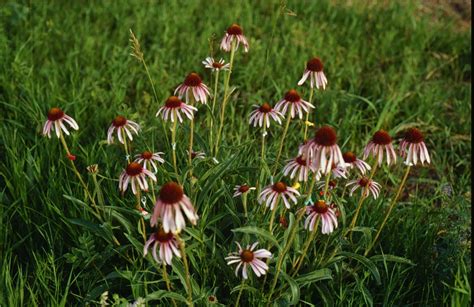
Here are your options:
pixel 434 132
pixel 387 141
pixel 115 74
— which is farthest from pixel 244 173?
pixel 434 132

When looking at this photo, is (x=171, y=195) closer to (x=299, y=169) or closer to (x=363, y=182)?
(x=299, y=169)

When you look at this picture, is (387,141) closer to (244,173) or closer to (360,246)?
(360,246)

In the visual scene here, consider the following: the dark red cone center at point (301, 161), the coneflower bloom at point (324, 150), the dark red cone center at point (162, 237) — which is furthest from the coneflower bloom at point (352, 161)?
the dark red cone center at point (162, 237)

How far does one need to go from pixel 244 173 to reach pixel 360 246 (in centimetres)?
49

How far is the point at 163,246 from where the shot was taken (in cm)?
146

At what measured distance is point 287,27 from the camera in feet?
13.6

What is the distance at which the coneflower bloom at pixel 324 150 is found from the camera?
1.43 metres

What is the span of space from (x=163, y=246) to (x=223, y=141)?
98 centimetres

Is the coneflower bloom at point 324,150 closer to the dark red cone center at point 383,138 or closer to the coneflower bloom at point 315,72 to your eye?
the dark red cone center at point 383,138

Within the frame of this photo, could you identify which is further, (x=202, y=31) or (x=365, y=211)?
(x=202, y=31)

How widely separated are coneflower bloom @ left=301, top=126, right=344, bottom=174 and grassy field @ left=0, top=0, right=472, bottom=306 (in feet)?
1.11

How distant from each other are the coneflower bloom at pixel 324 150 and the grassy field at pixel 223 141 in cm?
34

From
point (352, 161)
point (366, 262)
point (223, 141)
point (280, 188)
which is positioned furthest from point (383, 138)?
point (223, 141)

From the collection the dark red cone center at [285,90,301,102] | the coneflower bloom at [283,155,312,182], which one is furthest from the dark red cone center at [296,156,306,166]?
the dark red cone center at [285,90,301,102]
